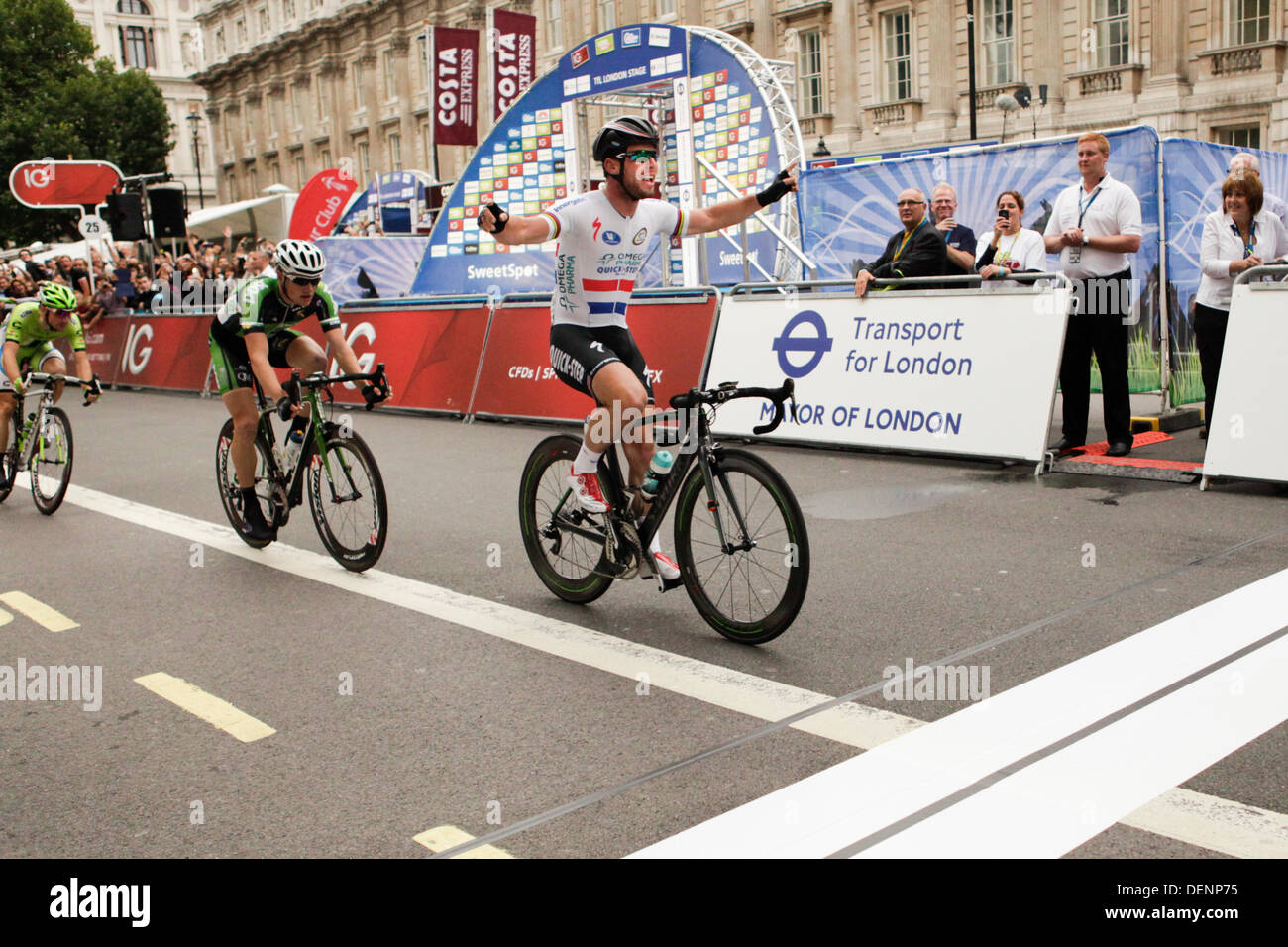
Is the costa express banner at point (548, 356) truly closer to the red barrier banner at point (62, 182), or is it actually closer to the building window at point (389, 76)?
the red barrier banner at point (62, 182)

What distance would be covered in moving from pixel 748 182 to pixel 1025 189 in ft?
18.7

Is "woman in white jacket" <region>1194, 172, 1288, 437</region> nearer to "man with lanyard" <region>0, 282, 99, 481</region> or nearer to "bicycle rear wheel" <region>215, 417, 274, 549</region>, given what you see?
"bicycle rear wheel" <region>215, 417, 274, 549</region>

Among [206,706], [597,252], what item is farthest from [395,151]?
[206,706]

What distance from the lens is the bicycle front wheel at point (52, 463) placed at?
8922 millimetres

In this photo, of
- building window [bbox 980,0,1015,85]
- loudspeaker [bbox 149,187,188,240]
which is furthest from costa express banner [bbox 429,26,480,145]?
building window [bbox 980,0,1015,85]

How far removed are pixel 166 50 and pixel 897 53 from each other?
7888cm

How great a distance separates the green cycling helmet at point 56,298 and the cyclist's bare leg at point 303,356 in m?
2.84

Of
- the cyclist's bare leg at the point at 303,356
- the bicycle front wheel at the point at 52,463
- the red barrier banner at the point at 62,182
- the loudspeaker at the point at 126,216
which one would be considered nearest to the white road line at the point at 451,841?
the cyclist's bare leg at the point at 303,356

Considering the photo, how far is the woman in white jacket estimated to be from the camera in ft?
28.2

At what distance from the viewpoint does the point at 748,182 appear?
18.0 m

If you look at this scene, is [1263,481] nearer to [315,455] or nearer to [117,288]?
[315,455]

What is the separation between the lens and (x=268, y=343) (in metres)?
7.10

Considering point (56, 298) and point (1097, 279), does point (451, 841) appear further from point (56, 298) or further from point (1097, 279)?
point (56, 298)

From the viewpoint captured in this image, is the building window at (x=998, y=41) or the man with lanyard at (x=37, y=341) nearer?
the man with lanyard at (x=37, y=341)
